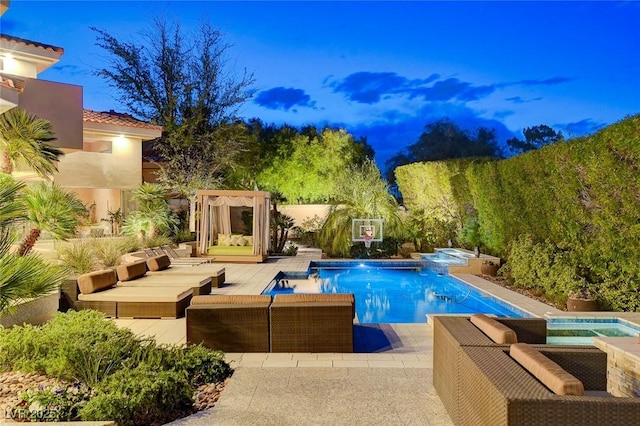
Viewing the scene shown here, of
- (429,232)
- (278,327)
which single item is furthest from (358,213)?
(278,327)

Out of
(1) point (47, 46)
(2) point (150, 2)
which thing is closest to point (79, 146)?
(1) point (47, 46)

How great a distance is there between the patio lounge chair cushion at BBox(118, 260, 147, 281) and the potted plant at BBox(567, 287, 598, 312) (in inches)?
308

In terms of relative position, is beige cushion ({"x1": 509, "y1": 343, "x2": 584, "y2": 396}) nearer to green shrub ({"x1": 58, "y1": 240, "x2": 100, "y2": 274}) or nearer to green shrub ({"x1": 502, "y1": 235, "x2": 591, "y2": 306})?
green shrub ({"x1": 502, "y1": 235, "x2": 591, "y2": 306})

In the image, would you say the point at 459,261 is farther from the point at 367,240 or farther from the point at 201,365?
the point at 201,365

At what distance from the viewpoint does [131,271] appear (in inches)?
374

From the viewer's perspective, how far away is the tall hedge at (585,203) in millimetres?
7617

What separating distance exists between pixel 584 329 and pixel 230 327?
17.5 feet

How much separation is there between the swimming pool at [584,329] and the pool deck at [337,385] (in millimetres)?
1887

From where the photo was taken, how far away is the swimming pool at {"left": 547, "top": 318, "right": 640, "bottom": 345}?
281 inches

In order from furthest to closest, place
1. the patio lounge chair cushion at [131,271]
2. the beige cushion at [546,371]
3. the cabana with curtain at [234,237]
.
A: 1. the cabana with curtain at [234,237]
2. the patio lounge chair cushion at [131,271]
3. the beige cushion at [546,371]

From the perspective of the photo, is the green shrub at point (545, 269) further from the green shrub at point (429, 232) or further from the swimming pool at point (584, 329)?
the green shrub at point (429, 232)

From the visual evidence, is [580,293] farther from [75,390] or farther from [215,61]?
[215,61]

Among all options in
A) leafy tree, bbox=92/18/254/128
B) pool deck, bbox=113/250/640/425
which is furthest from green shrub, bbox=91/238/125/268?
leafy tree, bbox=92/18/254/128

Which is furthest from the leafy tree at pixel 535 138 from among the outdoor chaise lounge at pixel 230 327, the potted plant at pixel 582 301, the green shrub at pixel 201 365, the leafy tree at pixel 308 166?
the green shrub at pixel 201 365
